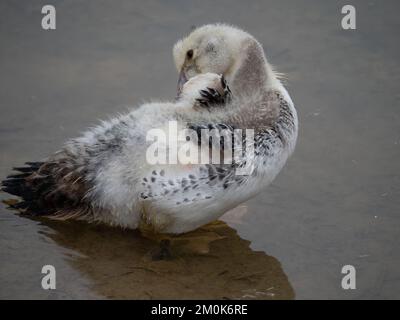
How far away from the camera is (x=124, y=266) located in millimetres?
4586

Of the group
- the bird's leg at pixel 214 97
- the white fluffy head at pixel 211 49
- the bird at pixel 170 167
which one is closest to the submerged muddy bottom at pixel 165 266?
the bird at pixel 170 167

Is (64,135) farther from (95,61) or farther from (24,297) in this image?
(24,297)

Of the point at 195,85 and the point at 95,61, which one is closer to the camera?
the point at 195,85

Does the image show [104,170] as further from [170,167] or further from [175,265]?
[175,265]

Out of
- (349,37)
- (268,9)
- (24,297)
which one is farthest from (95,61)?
(24,297)

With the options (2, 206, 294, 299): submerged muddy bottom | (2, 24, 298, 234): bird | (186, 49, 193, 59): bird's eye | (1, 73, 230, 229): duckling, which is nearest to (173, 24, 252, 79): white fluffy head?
(186, 49, 193, 59): bird's eye

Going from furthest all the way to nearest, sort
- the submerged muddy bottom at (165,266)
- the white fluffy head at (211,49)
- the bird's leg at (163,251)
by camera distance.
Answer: the white fluffy head at (211,49) → the bird's leg at (163,251) → the submerged muddy bottom at (165,266)

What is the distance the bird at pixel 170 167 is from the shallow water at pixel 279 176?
0.74 ft

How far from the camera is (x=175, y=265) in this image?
4645 millimetres

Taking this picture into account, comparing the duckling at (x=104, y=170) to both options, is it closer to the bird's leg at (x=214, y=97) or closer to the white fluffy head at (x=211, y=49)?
the bird's leg at (x=214, y=97)

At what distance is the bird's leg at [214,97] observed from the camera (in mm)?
4695

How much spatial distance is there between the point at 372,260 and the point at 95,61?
2.97 meters

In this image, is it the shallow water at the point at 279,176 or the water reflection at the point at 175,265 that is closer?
the water reflection at the point at 175,265

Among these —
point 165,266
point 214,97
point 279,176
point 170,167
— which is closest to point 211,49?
point 214,97
